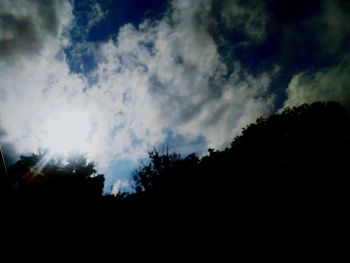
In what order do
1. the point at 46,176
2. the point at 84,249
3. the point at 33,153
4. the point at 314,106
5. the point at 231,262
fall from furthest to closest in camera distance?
the point at 314,106 < the point at 33,153 < the point at 46,176 < the point at 84,249 < the point at 231,262

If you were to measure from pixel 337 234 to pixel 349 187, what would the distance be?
8.44 meters

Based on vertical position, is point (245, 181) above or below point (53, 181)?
above

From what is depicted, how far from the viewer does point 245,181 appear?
857 inches

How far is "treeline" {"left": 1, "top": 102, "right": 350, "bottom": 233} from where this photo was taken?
17125mm

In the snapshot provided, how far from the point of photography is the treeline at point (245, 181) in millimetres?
17125

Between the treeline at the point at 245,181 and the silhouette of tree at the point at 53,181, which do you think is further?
the treeline at the point at 245,181

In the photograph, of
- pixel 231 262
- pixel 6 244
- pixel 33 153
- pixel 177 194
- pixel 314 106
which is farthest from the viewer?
pixel 314 106

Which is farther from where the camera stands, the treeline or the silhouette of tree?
the treeline

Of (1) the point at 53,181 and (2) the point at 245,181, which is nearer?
(1) the point at 53,181

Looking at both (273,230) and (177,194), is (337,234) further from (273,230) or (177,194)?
(177,194)

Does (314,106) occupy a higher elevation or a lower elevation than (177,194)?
higher

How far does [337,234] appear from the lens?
1438 cm

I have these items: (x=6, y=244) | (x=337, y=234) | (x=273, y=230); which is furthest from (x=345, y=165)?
(x=6, y=244)

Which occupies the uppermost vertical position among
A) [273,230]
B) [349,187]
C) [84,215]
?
[349,187]
